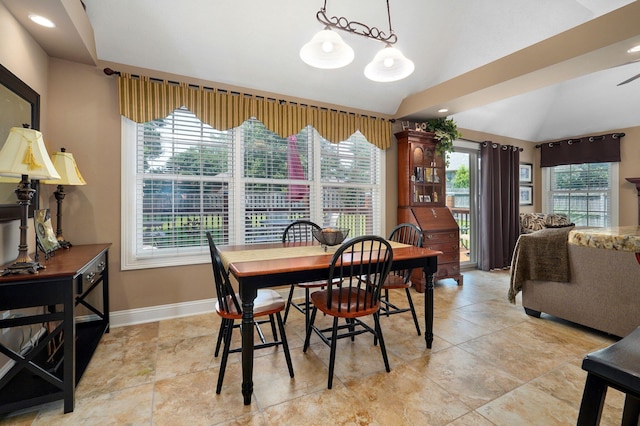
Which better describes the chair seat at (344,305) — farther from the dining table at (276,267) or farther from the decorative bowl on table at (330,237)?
the decorative bowl on table at (330,237)

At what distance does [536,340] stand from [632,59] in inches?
104

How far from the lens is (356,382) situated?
6.50ft

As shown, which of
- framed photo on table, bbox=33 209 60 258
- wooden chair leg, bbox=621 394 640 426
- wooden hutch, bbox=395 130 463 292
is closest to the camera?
wooden chair leg, bbox=621 394 640 426

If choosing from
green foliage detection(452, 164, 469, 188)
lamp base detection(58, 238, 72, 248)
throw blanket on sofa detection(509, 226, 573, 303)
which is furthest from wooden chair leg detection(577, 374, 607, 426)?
green foliage detection(452, 164, 469, 188)

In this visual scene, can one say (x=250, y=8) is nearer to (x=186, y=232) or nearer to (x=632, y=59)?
(x=186, y=232)

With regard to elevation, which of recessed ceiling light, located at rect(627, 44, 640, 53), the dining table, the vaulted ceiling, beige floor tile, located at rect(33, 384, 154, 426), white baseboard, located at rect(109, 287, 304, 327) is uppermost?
the vaulted ceiling

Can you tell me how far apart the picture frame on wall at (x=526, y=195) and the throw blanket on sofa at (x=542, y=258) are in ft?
11.3

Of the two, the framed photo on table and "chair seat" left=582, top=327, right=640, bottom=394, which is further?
the framed photo on table

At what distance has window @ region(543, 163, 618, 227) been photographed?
529 cm

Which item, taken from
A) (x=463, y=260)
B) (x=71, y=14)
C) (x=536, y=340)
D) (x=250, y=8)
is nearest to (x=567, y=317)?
(x=536, y=340)

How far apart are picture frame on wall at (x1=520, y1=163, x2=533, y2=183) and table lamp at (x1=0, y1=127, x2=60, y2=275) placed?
7039 millimetres

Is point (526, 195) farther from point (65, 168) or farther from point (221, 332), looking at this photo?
point (65, 168)

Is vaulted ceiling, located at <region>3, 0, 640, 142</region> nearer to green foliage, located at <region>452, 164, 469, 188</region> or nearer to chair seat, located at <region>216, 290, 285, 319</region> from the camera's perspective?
green foliage, located at <region>452, 164, 469, 188</region>

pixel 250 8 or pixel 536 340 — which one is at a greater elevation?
pixel 250 8
